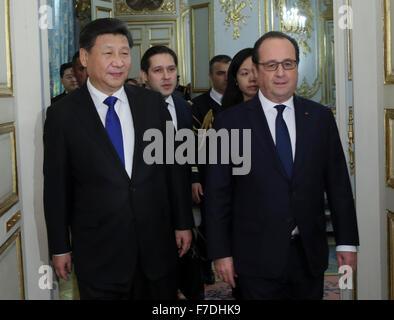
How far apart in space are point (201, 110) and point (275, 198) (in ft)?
5.62

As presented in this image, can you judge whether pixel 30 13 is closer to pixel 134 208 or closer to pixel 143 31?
pixel 134 208

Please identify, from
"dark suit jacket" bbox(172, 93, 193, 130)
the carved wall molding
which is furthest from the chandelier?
"dark suit jacket" bbox(172, 93, 193, 130)

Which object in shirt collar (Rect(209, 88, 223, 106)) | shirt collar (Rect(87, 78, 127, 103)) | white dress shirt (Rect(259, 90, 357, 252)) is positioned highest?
shirt collar (Rect(209, 88, 223, 106))

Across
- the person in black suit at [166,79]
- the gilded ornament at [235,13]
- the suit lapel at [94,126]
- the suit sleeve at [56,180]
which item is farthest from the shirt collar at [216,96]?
the gilded ornament at [235,13]

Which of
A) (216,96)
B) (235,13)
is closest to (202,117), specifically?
(216,96)

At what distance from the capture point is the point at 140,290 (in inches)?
90.4

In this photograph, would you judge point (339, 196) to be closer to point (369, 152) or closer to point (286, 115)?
point (286, 115)

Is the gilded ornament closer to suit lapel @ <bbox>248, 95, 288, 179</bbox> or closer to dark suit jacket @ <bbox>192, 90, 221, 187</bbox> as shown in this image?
dark suit jacket @ <bbox>192, 90, 221, 187</bbox>

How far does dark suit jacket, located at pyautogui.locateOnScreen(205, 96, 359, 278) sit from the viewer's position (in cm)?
212

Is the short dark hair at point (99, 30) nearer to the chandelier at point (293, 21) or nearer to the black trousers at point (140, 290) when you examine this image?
the black trousers at point (140, 290)

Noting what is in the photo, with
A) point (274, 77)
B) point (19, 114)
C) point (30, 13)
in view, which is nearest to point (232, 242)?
point (274, 77)

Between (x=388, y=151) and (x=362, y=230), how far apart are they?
462 mm

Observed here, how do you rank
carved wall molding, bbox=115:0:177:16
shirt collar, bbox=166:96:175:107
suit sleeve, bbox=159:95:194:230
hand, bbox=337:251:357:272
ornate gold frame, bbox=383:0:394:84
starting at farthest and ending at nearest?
carved wall molding, bbox=115:0:177:16 < shirt collar, bbox=166:96:175:107 < ornate gold frame, bbox=383:0:394:84 < suit sleeve, bbox=159:95:194:230 < hand, bbox=337:251:357:272

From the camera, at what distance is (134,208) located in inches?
87.0
